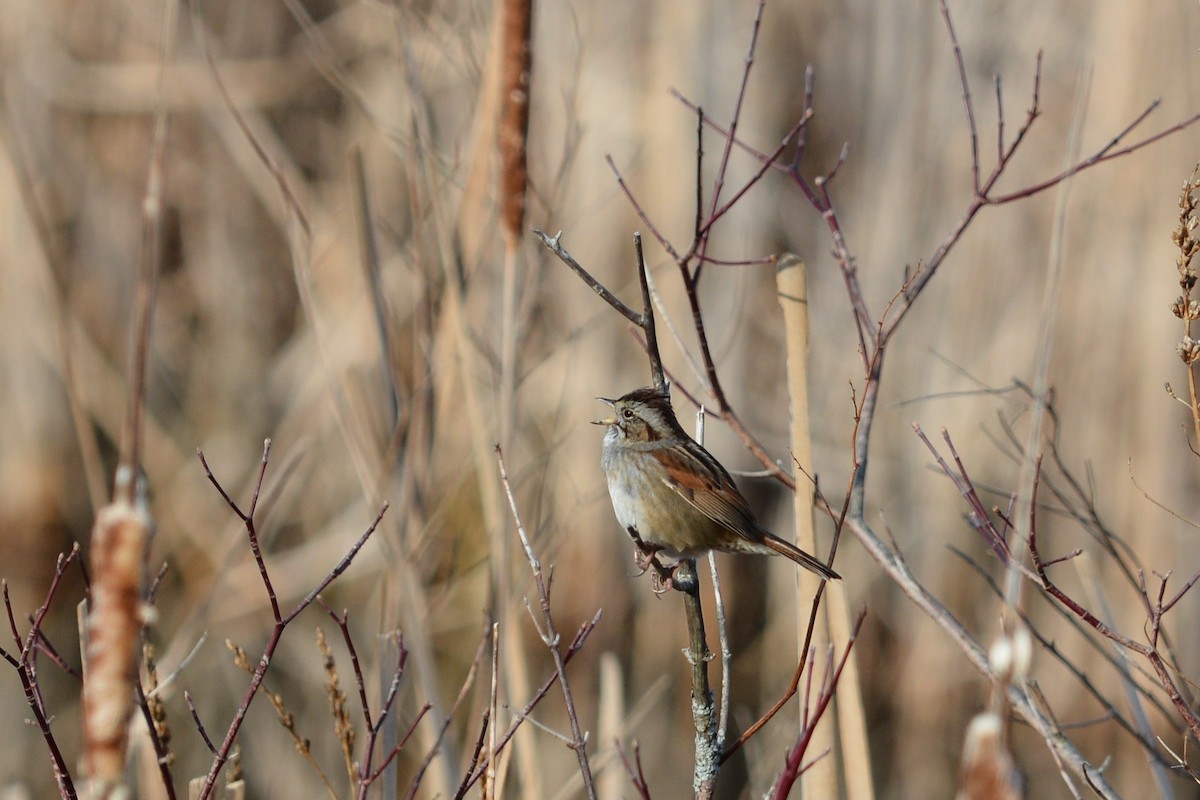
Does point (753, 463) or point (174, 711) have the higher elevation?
point (753, 463)

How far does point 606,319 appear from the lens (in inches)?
150

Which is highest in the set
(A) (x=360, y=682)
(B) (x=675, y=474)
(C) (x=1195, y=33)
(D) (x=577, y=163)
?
(D) (x=577, y=163)

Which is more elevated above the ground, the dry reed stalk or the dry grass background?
the dry grass background

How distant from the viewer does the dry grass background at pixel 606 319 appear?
11.7ft

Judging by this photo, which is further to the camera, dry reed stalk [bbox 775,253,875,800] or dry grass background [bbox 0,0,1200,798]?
dry grass background [bbox 0,0,1200,798]

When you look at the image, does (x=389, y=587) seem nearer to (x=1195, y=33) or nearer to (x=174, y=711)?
(x=174, y=711)

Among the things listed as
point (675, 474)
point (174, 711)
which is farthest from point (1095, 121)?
point (174, 711)

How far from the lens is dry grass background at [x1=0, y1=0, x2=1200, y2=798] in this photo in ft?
11.7

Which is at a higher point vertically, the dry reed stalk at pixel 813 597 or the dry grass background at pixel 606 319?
the dry grass background at pixel 606 319

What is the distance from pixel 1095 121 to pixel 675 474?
210 cm

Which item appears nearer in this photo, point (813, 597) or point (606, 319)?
point (813, 597)

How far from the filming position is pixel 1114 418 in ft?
11.9

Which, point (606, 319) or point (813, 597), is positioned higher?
point (606, 319)

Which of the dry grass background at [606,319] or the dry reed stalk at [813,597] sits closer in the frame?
the dry reed stalk at [813,597]
